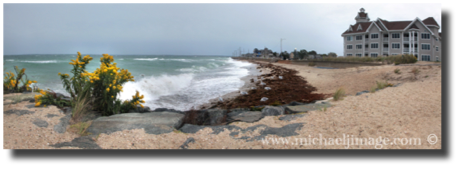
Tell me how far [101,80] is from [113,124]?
154cm

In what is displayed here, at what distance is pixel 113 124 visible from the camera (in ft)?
15.1

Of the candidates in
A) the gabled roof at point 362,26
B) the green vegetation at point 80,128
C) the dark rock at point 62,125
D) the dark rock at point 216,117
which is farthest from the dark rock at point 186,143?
the gabled roof at point 362,26

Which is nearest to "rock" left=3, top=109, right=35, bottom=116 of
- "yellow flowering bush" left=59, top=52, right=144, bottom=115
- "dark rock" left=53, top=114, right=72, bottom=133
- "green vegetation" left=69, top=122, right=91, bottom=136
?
"dark rock" left=53, top=114, right=72, bottom=133

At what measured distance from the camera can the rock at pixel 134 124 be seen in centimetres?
436

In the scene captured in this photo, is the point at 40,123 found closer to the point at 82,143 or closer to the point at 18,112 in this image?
the point at 18,112

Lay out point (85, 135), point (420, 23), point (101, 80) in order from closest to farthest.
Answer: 1. point (85, 135)
2. point (101, 80)
3. point (420, 23)

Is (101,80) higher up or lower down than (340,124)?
higher up

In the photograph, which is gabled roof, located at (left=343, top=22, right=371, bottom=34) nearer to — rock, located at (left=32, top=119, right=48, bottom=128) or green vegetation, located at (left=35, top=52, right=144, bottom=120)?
green vegetation, located at (left=35, top=52, right=144, bottom=120)

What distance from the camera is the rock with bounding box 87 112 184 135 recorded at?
14.3ft

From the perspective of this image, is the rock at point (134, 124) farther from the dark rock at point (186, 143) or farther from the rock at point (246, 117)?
the rock at point (246, 117)

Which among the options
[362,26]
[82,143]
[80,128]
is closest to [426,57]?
[362,26]
